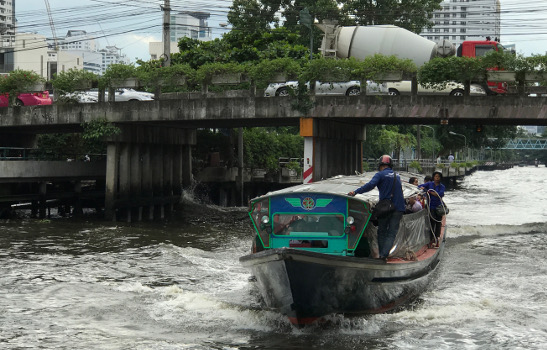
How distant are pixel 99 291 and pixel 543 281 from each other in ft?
37.4

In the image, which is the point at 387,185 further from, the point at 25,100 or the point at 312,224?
the point at 25,100

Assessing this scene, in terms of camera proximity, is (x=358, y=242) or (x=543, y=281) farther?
(x=543, y=281)

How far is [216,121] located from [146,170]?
4.42 meters

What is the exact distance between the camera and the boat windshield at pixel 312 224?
14086 mm

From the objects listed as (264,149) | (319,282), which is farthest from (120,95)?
(319,282)

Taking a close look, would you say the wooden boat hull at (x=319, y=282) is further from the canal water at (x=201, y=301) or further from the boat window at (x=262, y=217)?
the boat window at (x=262, y=217)

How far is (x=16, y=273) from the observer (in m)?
18.8

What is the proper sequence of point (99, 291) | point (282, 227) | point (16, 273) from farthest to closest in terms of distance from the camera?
point (16, 273) → point (99, 291) → point (282, 227)

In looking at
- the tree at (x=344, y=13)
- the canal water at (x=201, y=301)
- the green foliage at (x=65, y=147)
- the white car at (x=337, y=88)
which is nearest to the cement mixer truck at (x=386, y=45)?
the white car at (x=337, y=88)

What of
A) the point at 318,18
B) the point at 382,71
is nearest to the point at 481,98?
the point at 382,71

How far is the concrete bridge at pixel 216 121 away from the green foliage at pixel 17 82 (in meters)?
0.99

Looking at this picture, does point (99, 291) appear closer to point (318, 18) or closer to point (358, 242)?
point (358, 242)

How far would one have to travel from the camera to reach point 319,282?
13219 mm

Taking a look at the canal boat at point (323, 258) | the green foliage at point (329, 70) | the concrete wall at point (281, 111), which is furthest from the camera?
the green foliage at point (329, 70)
